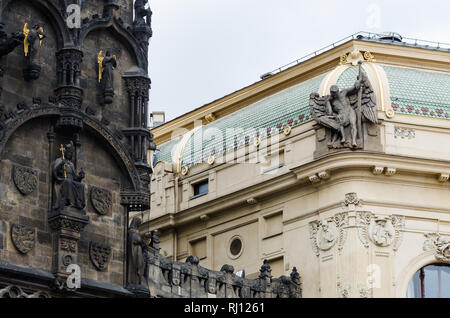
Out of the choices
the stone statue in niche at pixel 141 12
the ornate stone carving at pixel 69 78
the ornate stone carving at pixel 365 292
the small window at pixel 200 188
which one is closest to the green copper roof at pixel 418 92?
the ornate stone carving at pixel 365 292

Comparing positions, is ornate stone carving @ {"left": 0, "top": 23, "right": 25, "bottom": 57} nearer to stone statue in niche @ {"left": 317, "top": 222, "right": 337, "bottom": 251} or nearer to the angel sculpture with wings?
the angel sculpture with wings

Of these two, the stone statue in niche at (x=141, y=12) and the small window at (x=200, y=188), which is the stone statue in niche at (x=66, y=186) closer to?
the stone statue in niche at (x=141, y=12)

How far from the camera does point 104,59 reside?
2217 inches

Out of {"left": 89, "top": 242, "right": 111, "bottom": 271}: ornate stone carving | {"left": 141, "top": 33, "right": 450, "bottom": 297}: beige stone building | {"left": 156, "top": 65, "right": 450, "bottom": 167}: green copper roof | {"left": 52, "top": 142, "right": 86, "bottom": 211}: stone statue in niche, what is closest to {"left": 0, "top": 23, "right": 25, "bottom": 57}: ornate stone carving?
{"left": 52, "top": 142, "right": 86, "bottom": 211}: stone statue in niche

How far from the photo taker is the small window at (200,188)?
72125mm

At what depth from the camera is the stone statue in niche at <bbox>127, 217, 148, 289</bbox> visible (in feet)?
183

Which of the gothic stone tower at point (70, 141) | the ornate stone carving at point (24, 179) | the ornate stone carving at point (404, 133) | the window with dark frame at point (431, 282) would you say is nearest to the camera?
the gothic stone tower at point (70, 141)

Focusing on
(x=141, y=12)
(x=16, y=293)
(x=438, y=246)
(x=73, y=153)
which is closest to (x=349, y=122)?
(x=438, y=246)

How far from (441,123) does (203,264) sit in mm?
11762

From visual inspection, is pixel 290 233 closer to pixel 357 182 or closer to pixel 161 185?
pixel 357 182

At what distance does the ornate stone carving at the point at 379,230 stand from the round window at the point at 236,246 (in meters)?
7.01

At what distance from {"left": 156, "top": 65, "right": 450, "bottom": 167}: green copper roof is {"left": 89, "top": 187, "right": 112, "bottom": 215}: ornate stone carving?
13.8 meters

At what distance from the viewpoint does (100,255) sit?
180 feet
